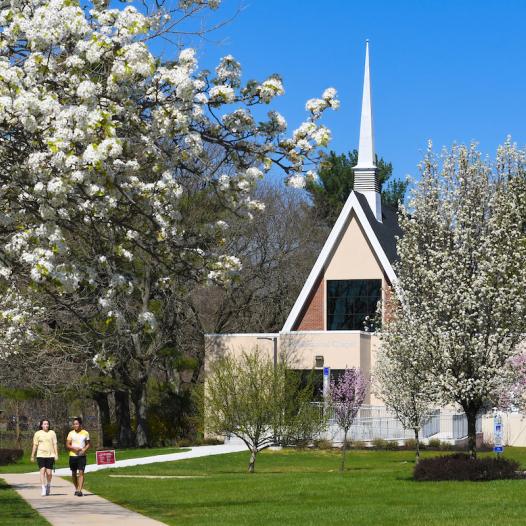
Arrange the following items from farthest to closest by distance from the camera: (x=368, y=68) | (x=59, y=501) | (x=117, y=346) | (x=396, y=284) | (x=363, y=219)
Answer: (x=368, y=68), (x=363, y=219), (x=117, y=346), (x=396, y=284), (x=59, y=501)

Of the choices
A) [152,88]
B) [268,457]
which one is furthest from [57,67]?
[268,457]

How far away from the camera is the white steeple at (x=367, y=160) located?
4900 cm

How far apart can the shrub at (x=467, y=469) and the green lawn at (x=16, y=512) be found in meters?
8.13

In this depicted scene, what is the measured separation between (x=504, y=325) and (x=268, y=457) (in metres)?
14.6

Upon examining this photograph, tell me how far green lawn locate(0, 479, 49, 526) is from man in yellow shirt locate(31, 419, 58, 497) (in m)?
0.60

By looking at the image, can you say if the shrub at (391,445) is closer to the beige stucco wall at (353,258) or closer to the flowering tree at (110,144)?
the beige stucco wall at (353,258)

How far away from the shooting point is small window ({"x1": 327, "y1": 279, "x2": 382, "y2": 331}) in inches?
1820

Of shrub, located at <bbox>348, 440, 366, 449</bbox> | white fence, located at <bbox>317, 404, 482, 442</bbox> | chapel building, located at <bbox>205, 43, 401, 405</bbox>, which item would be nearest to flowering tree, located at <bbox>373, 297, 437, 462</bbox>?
shrub, located at <bbox>348, 440, 366, 449</bbox>

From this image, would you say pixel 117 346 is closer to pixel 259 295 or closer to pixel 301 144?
pixel 259 295

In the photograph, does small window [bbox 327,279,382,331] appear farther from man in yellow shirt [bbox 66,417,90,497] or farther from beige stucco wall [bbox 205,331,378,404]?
man in yellow shirt [bbox 66,417,90,497]

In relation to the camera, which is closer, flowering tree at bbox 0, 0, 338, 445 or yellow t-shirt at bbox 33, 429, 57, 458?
flowering tree at bbox 0, 0, 338, 445

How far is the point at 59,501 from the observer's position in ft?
67.0

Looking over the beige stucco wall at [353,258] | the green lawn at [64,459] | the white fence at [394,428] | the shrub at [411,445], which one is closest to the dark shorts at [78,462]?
the green lawn at [64,459]

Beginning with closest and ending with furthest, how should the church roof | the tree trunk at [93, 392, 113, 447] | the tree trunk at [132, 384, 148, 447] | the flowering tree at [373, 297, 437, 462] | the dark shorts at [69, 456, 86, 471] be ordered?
1. the dark shorts at [69, 456, 86, 471]
2. the flowering tree at [373, 297, 437, 462]
3. the tree trunk at [132, 384, 148, 447]
4. the church roof
5. the tree trunk at [93, 392, 113, 447]
